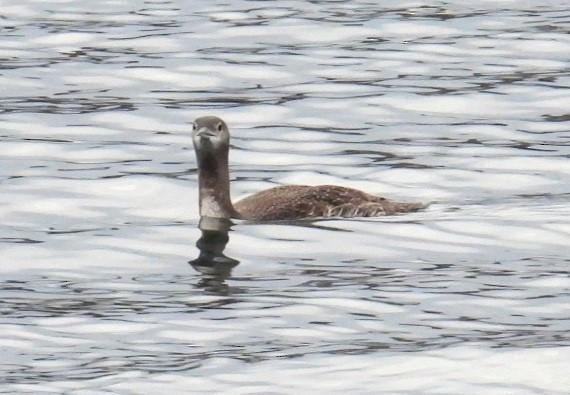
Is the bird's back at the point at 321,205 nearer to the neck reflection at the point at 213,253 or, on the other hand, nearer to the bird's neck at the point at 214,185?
the bird's neck at the point at 214,185

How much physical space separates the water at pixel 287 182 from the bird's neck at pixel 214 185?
0.29m

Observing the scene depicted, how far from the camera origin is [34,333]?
1212cm

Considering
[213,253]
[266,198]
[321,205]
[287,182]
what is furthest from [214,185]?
[287,182]

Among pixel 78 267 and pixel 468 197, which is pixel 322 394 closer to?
pixel 78 267

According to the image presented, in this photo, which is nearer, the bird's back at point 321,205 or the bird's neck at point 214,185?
the bird's back at point 321,205

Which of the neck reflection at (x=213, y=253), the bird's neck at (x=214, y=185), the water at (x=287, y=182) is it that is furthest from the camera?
the bird's neck at (x=214, y=185)

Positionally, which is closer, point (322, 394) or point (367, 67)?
point (322, 394)

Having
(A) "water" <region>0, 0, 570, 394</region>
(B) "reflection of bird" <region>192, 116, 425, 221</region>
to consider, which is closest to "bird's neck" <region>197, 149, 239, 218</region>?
(B) "reflection of bird" <region>192, 116, 425, 221</region>

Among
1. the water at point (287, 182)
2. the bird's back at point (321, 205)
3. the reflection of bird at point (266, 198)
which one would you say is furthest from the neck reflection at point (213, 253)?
the bird's back at point (321, 205)

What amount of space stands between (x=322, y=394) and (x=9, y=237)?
5.25m

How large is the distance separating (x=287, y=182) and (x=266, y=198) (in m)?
1.55

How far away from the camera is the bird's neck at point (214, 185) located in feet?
53.3

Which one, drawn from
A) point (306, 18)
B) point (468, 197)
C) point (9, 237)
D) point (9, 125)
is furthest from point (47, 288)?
point (306, 18)

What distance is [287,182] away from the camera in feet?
58.4
